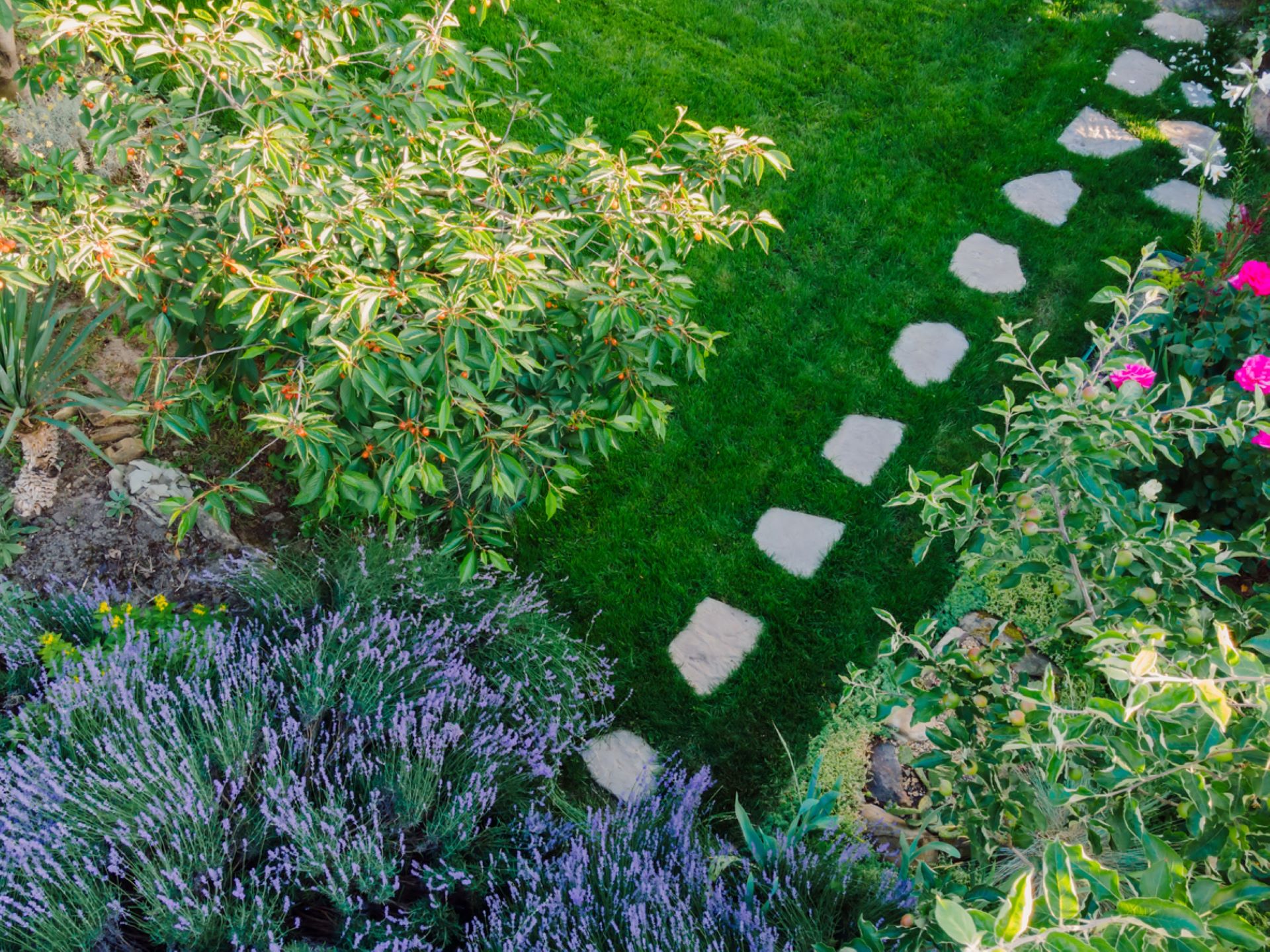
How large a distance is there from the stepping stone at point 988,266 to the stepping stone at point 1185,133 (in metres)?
1.25

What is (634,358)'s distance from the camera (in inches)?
103

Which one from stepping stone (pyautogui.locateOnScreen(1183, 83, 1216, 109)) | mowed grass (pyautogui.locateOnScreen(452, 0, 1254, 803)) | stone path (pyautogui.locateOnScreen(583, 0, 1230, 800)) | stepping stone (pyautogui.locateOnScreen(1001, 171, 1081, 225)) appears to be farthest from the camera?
stepping stone (pyautogui.locateOnScreen(1183, 83, 1216, 109))

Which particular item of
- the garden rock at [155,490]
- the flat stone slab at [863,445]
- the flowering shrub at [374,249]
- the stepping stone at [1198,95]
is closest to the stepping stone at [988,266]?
the flat stone slab at [863,445]

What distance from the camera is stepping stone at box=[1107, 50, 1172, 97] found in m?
4.98

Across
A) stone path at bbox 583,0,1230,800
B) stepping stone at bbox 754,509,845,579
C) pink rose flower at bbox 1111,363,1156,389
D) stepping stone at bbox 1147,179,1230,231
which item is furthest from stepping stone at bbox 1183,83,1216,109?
stepping stone at bbox 754,509,845,579

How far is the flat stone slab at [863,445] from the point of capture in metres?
3.69

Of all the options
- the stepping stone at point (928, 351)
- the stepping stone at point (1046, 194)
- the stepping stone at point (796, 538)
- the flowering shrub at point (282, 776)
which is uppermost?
the stepping stone at point (1046, 194)

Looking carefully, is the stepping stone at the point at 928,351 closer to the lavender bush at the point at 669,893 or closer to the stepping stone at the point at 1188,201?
the stepping stone at the point at 1188,201

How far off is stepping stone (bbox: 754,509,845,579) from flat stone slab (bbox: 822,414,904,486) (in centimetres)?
28

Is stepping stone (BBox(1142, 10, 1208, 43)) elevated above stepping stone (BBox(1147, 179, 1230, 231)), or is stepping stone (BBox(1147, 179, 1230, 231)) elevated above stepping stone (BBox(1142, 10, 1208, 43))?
stepping stone (BBox(1142, 10, 1208, 43))

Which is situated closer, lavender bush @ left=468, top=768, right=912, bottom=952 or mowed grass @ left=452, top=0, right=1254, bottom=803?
lavender bush @ left=468, top=768, right=912, bottom=952

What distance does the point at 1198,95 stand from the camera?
4.90 meters

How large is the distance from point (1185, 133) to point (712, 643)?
4054mm

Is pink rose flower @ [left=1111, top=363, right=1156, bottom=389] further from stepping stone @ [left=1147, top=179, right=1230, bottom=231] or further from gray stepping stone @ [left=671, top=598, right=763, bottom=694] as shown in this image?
stepping stone @ [left=1147, top=179, right=1230, bottom=231]
